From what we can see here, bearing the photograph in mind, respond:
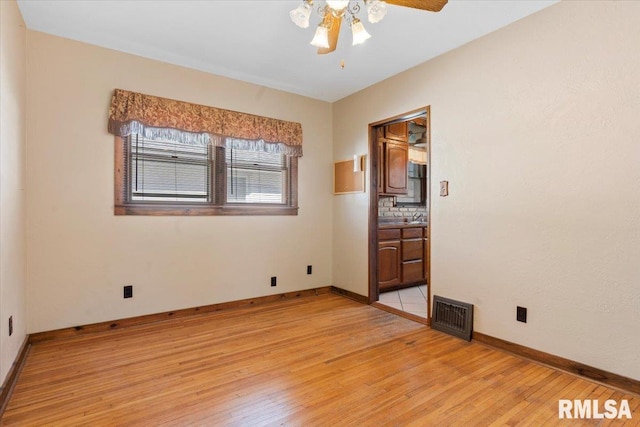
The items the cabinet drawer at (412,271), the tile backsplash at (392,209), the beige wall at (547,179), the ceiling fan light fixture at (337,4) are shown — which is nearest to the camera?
the ceiling fan light fixture at (337,4)

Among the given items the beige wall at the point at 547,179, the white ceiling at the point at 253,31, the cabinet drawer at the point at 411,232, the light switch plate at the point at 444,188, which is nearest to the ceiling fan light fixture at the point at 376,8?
the white ceiling at the point at 253,31

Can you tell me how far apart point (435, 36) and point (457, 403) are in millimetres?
2794

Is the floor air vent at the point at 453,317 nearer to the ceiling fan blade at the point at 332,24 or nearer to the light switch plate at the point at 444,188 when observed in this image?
the light switch plate at the point at 444,188

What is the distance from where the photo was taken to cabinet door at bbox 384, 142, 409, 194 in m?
4.46

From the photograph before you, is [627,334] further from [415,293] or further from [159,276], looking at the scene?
[159,276]

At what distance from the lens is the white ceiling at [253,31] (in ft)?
8.00

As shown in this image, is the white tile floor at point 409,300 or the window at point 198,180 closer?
the window at point 198,180

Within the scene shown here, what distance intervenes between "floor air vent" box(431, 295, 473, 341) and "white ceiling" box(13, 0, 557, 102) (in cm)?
237

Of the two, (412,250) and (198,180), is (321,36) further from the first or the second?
(412,250)

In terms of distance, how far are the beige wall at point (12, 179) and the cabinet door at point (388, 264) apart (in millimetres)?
3484

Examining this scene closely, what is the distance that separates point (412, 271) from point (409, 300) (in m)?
0.72

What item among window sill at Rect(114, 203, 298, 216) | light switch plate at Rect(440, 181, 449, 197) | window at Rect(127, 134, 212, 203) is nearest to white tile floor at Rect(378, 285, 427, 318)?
light switch plate at Rect(440, 181, 449, 197)

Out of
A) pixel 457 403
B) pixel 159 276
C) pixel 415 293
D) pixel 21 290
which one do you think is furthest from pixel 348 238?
pixel 21 290

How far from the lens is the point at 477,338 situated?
9.31 ft
